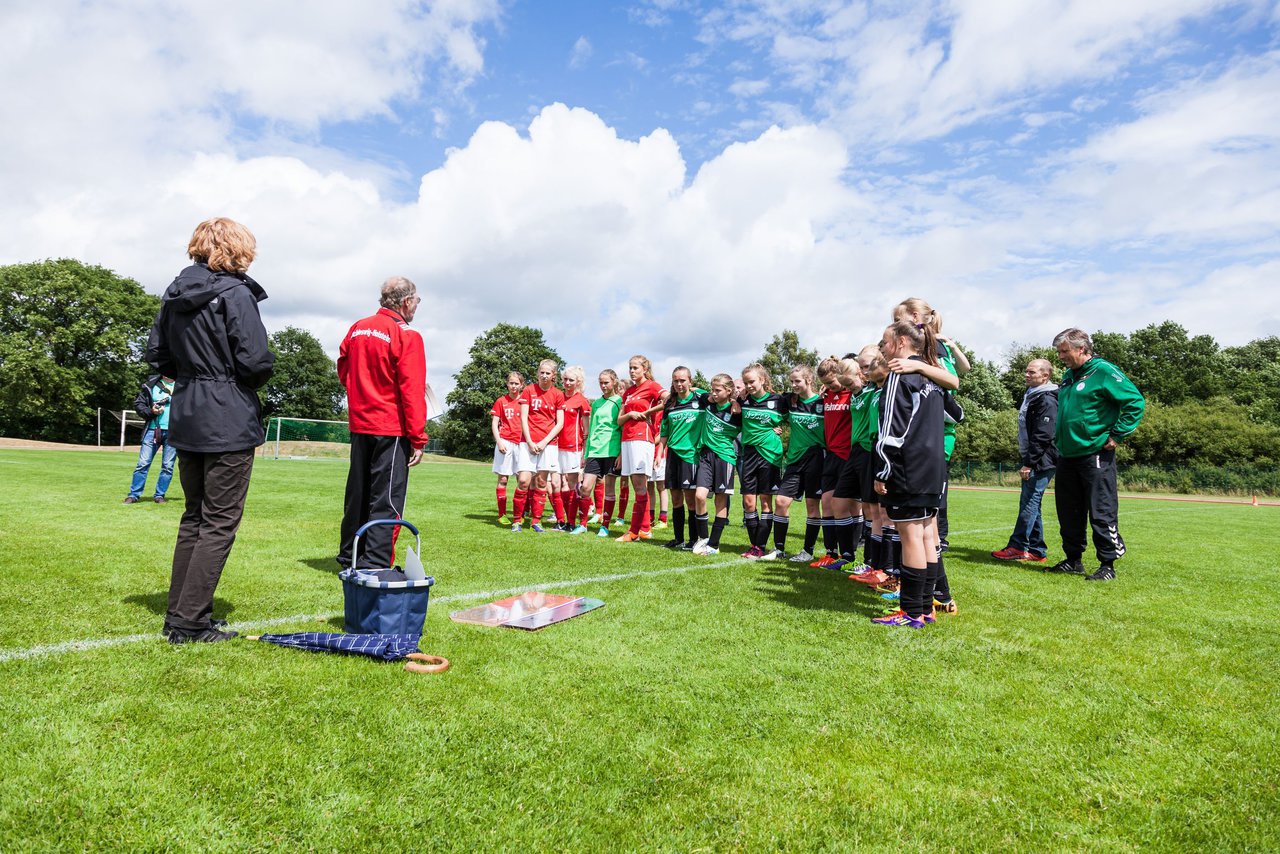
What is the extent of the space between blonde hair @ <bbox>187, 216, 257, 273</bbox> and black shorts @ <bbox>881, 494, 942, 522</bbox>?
4.21 metres

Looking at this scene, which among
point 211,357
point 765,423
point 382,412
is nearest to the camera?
point 211,357

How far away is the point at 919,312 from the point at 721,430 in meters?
3.02

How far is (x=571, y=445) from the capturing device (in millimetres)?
9945

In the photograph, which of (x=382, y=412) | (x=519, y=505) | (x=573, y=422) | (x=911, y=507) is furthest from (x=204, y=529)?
(x=573, y=422)

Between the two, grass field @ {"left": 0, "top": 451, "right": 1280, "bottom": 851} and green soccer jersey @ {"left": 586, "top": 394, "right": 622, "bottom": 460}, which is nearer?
grass field @ {"left": 0, "top": 451, "right": 1280, "bottom": 851}

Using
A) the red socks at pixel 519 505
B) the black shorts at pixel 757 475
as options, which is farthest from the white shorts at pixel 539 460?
the black shorts at pixel 757 475

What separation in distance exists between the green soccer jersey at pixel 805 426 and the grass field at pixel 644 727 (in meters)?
2.34

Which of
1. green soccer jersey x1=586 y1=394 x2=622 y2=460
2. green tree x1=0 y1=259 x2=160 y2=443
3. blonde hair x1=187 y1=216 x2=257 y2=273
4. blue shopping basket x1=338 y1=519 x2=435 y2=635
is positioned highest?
green tree x1=0 y1=259 x2=160 y2=443

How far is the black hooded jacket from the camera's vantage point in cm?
385

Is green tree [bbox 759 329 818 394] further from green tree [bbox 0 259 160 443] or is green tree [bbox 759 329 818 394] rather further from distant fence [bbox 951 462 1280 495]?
green tree [bbox 0 259 160 443]

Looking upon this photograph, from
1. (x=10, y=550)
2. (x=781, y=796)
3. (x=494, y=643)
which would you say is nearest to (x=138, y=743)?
(x=494, y=643)

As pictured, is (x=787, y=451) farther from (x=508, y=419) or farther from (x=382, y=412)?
(x=382, y=412)

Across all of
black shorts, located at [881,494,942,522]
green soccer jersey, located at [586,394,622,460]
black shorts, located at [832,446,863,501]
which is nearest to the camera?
black shorts, located at [881,494,942,522]

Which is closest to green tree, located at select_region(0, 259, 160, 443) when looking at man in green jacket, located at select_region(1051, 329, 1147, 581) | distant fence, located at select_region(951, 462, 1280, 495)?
man in green jacket, located at select_region(1051, 329, 1147, 581)
